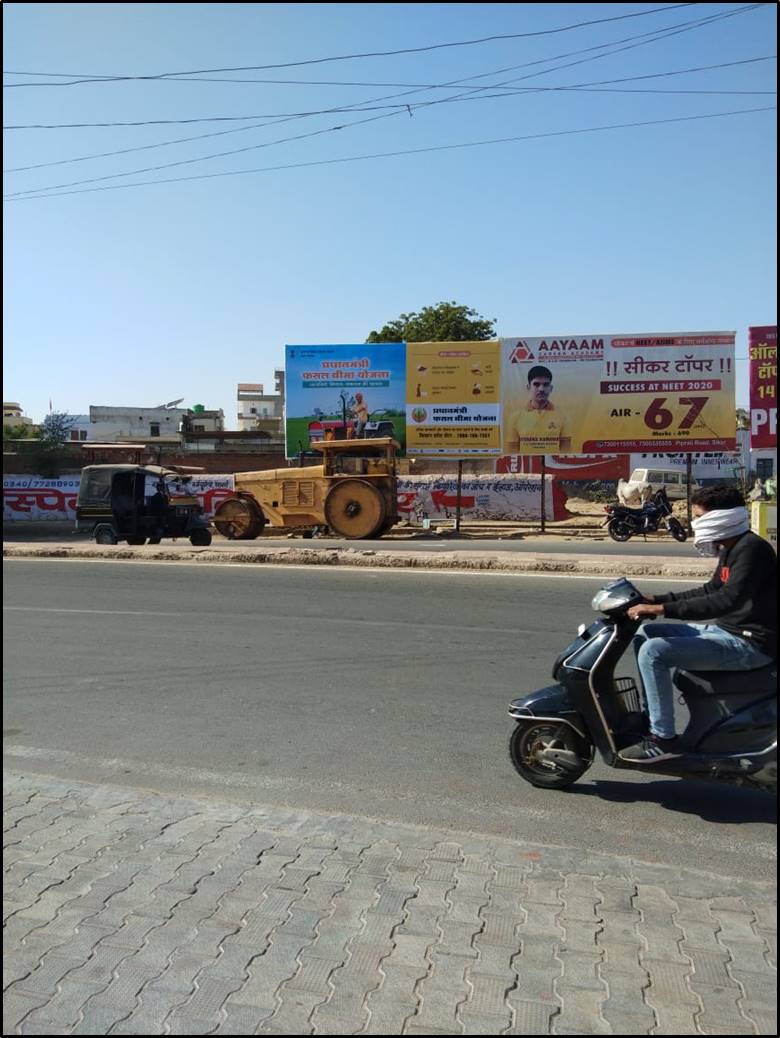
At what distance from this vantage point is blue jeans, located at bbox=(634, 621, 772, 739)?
4.19 meters

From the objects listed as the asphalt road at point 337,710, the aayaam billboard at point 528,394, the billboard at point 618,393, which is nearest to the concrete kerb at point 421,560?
the asphalt road at point 337,710

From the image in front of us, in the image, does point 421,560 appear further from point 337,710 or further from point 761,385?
point 761,385

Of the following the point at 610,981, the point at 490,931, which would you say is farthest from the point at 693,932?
the point at 490,931

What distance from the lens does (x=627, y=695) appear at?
4785mm

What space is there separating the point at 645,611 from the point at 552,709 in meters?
0.76

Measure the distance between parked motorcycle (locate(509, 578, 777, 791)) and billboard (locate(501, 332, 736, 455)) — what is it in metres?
24.0

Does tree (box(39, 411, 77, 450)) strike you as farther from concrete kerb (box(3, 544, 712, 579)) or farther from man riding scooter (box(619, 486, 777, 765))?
man riding scooter (box(619, 486, 777, 765))

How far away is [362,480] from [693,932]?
64.2 ft

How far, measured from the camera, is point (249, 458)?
4031cm

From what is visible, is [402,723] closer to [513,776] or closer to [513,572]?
[513,776]

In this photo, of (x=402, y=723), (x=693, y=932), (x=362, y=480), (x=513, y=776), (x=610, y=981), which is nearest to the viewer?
(x=610, y=981)

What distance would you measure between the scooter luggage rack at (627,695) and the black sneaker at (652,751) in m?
0.23

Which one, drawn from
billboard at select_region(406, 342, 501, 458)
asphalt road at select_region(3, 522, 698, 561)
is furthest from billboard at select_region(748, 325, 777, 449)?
billboard at select_region(406, 342, 501, 458)

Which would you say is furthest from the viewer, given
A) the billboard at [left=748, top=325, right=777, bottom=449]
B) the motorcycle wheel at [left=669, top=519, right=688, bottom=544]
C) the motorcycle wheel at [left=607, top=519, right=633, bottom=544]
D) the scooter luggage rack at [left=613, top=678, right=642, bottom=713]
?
the billboard at [left=748, top=325, right=777, bottom=449]
